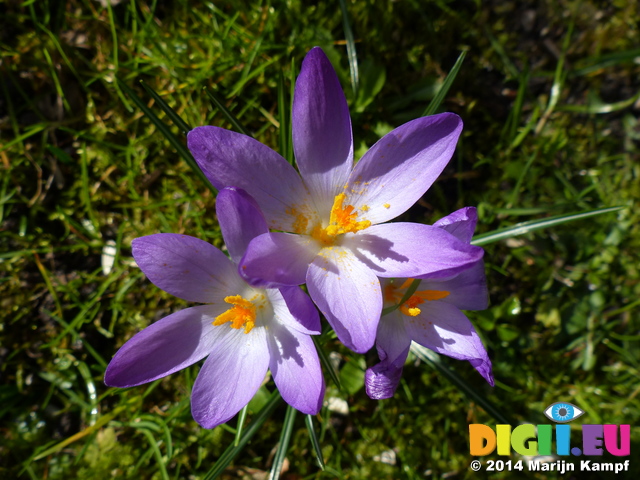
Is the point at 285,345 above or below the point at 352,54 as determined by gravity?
below

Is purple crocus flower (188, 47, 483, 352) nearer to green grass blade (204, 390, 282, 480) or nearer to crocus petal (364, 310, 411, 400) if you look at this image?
crocus petal (364, 310, 411, 400)

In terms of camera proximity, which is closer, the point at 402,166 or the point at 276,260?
the point at 276,260

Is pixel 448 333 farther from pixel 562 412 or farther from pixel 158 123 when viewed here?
pixel 562 412

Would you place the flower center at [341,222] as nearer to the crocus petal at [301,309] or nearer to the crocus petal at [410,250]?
the crocus petal at [410,250]

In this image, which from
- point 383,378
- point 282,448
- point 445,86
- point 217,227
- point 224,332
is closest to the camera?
point 383,378

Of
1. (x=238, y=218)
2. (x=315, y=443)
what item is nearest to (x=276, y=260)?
(x=238, y=218)
